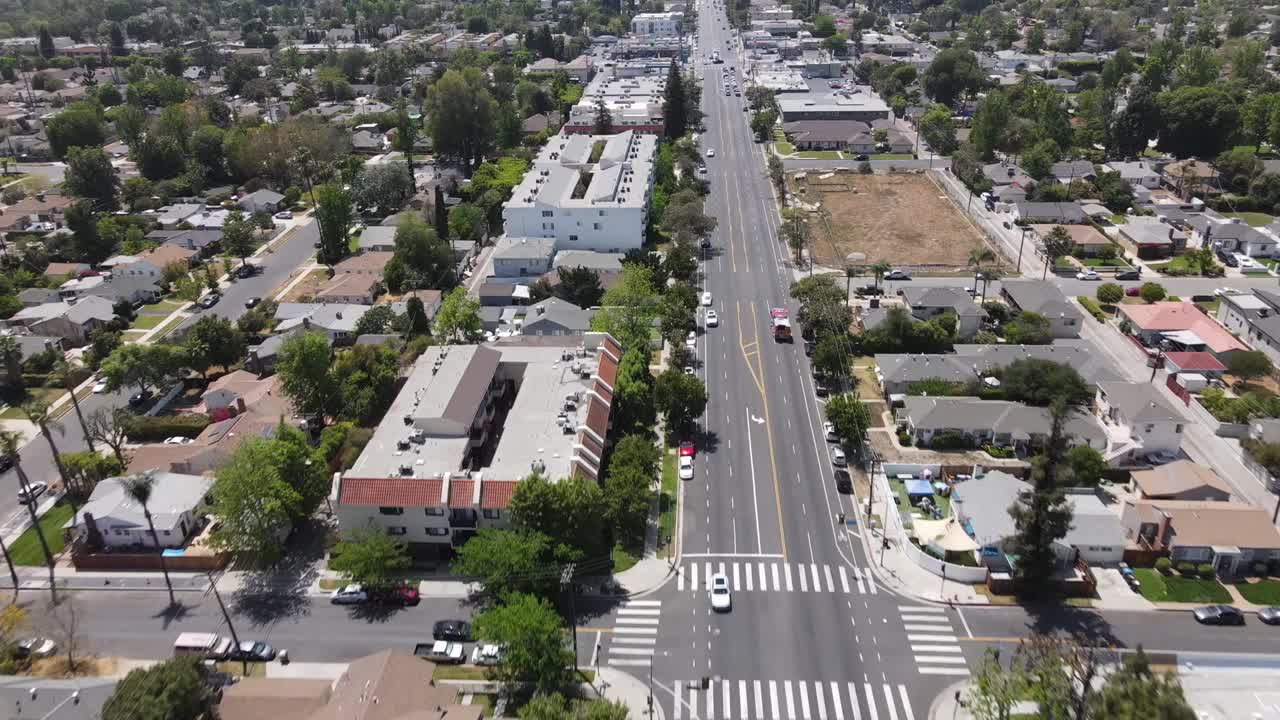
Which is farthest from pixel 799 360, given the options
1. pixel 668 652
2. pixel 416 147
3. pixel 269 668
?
pixel 416 147

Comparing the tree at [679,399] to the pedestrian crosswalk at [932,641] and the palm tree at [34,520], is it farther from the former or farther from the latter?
the palm tree at [34,520]

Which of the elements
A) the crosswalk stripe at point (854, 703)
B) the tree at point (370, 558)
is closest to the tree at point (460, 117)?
the tree at point (370, 558)

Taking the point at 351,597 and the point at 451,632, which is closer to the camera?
the point at 451,632

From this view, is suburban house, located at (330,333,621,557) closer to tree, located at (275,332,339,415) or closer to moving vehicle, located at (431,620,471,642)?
moving vehicle, located at (431,620,471,642)

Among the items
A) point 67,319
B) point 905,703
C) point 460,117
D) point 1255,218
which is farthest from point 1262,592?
point 460,117

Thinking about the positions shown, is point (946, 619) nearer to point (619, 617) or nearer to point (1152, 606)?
point (1152, 606)

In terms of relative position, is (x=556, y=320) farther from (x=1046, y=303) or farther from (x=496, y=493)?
(x=1046, y=303)
